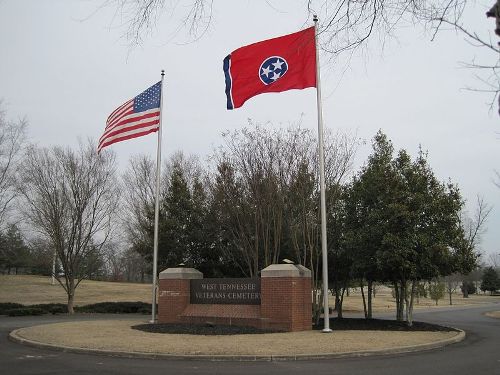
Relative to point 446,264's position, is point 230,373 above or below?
below

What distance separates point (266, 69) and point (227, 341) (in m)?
8.16

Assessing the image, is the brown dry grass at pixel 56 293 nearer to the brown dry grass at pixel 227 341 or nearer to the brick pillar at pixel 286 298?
the brown dry grass at pixel 227 341

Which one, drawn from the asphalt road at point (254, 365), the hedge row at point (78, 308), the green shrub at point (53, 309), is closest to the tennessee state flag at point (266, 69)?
the asphalt road at point (254, 365)

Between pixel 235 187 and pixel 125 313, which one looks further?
pixel 125 313

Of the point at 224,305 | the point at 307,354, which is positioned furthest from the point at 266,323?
the point at 307,354

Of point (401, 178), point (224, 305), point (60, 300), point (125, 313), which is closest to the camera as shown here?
point (224, 305)

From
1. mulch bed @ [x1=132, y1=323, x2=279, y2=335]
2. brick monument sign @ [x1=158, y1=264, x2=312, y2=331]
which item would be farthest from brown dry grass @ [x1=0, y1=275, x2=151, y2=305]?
mulch bed @ [x1=132, y1=323, x2=279, y2=335]

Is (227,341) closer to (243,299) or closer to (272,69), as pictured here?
(243,299)

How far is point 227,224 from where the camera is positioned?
86.6 ft

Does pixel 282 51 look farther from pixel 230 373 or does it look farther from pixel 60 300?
pixel 60 300

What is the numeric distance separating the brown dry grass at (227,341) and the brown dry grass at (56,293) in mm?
28999

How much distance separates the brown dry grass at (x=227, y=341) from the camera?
12727mm

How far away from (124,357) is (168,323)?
8.19 meters

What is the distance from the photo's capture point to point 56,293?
51.1 m
